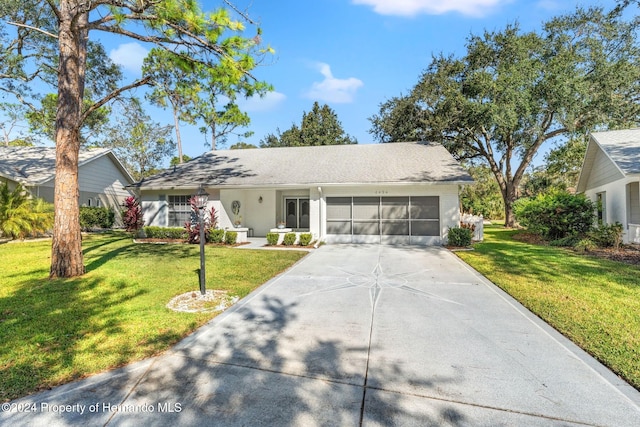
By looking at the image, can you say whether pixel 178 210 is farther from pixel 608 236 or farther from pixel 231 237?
pixel 608 236

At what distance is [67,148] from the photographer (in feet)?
20.9

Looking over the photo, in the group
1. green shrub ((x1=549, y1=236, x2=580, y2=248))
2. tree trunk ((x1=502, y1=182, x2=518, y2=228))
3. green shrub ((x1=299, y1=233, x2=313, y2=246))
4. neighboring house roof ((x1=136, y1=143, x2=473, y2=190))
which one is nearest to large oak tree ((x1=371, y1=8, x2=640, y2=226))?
tree trunk ((x1=502, y1=182, x2=518, y2=228))

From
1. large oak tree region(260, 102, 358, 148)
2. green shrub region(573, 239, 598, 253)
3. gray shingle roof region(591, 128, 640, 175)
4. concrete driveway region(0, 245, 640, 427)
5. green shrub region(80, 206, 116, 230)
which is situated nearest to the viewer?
concrete driveway region(0, 245, 640, 427)

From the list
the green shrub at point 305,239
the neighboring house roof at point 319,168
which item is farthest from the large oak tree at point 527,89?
the green shrub at point 305,239

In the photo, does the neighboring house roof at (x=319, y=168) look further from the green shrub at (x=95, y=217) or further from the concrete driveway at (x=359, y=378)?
the concrete driveway at (x=359, y=378)

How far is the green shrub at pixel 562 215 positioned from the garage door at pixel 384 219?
4.63 meters

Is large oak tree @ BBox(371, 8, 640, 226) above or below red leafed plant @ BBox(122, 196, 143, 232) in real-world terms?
above

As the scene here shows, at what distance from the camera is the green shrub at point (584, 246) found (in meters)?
10.0

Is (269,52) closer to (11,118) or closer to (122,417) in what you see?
(122,417)

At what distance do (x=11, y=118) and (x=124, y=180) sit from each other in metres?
11.4

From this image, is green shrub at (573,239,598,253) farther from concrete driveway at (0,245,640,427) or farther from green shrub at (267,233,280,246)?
green shrub at (267,233,280,246)

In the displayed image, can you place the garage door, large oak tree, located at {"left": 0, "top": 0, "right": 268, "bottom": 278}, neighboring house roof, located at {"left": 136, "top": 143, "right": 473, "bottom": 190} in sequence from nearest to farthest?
large oak tree, located at {"left": 0, "top": 0, "right": 268, "bottom": 278} < the garage door < neighboring house roof, located at {"left": 136, "top": 143, "right": 473, "bottom": 190}

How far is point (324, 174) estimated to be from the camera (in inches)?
521

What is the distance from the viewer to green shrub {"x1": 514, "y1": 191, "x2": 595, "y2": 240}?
470 inches
